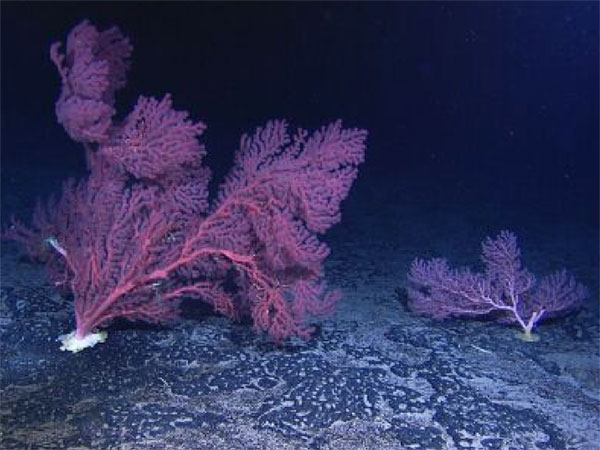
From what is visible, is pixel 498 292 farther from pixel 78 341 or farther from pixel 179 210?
pixel 78 341

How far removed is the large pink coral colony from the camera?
4.06 metres

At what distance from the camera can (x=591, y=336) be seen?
5.08 m

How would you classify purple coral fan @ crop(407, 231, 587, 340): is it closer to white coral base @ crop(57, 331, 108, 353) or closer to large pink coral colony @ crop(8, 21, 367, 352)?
large pink coral colony @ crop(8, 21, 367, 352)

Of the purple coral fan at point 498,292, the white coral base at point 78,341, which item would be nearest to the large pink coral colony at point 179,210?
the white coral base at point 78,341

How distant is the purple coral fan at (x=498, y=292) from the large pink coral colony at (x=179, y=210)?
3.89 ft

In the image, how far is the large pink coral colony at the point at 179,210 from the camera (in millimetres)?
4059

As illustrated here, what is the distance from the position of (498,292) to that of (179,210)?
2.91 m

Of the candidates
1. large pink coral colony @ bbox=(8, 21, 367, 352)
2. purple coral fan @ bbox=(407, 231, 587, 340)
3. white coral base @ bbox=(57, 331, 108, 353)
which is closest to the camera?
white coral base @ bbox=(57, 331, 108, 353)

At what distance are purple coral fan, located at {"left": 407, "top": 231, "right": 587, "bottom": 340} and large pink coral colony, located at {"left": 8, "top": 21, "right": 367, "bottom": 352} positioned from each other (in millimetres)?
1186

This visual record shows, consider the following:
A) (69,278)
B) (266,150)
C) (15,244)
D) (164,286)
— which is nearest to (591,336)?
(266,150)

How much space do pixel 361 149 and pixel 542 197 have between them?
34.3 feet

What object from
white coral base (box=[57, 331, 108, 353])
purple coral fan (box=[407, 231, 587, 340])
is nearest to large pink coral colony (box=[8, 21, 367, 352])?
white coral base (box=[57, 331, 108, 353])

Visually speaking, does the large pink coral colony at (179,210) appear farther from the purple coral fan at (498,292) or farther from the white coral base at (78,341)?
the purple coral fan at (498,292)

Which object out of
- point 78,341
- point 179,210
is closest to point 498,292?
point 179,210
